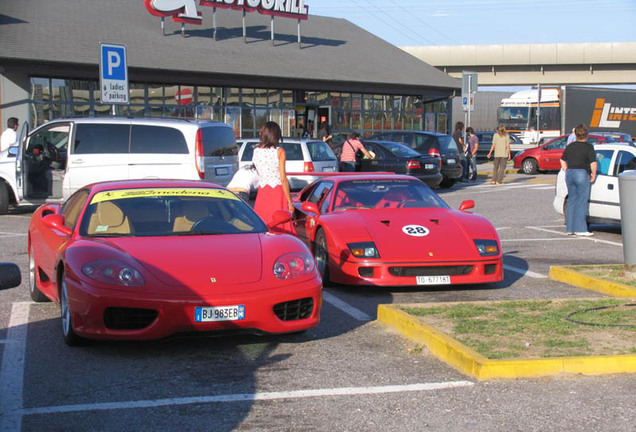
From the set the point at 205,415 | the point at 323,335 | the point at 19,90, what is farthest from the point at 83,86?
the point at 205,415

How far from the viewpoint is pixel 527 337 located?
257 inches

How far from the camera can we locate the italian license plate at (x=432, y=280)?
888 cm

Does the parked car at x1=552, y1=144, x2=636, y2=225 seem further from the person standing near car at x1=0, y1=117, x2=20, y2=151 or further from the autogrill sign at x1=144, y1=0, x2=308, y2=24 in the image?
the autogrill sign at x1=144, y1=0, x2=308, y2=24

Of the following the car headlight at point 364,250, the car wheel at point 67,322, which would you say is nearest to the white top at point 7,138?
the car headlight at point 364,250

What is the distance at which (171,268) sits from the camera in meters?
6.46

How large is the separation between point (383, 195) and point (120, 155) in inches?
269

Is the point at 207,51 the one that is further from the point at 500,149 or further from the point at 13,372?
the point at 13,372

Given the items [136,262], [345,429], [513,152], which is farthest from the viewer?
[513,152]

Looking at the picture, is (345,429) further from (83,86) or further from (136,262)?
(83,86)

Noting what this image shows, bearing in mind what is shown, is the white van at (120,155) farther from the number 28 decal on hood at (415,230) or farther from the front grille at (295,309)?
the front grille at (295,309)

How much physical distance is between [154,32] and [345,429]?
2890 centimetres

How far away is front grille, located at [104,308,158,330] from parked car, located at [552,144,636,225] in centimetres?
987

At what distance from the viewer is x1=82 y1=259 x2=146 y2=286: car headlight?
20.7ft

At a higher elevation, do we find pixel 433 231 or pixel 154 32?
pixel 154 32
